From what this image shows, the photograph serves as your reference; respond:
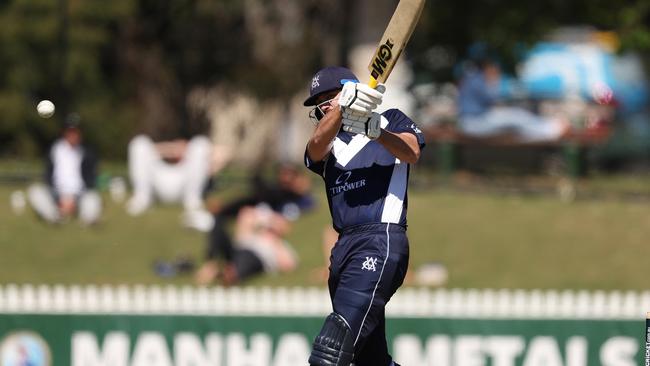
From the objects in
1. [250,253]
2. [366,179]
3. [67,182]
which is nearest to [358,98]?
[366,179]

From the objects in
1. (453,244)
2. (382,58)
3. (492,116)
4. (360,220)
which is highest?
(492,116)

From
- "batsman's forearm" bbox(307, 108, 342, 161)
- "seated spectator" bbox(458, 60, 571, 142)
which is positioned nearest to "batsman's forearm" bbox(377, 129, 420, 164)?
"batsman's forearm" bbox(307, 108, 342, 161)

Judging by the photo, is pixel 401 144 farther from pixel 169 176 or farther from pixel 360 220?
pixel 169 176

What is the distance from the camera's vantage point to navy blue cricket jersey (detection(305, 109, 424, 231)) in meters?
6.70

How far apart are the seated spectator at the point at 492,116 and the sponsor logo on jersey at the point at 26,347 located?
35.4 feet

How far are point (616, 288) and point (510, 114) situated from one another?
5.78 m

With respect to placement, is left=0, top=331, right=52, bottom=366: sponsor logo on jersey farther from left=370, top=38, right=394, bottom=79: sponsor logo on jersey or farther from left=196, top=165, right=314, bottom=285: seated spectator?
left=370, top=38, right=394, bottom=79: sponsor logo on jersey

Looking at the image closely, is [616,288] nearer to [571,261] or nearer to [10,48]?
[571,261]

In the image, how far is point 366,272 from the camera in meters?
6.60

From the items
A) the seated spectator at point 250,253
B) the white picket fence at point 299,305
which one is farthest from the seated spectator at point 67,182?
the white picket fence at point 299,305

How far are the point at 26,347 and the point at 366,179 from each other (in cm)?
484

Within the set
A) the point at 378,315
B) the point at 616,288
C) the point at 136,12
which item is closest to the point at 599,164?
the point at 616,288

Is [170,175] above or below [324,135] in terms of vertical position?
above

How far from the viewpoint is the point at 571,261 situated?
16453 millimetres
